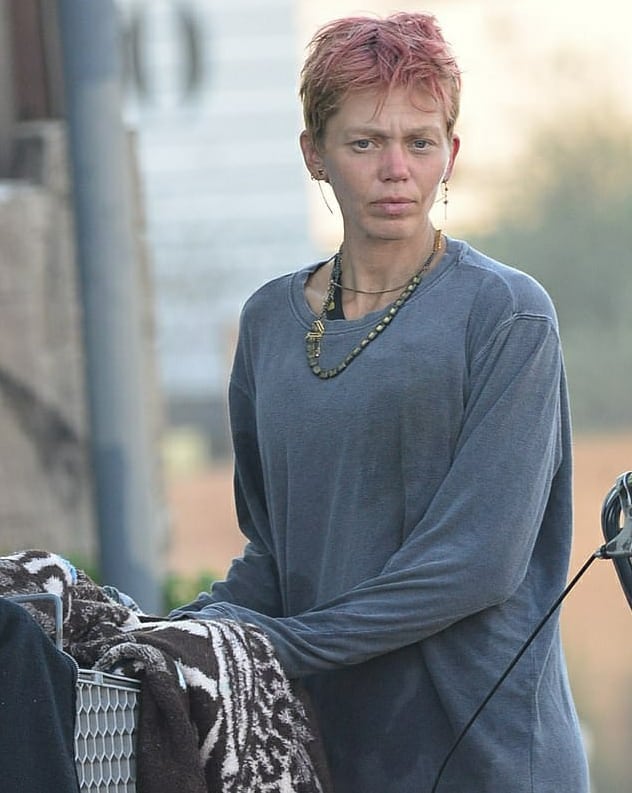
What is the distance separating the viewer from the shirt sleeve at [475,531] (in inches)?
83.3

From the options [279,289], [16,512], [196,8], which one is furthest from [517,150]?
[279,289]

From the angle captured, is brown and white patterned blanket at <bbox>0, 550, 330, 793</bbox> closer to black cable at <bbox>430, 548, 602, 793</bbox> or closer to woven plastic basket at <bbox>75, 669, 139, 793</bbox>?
woven plastic basket at <bbox>75, 669, 139, 793</bbox>

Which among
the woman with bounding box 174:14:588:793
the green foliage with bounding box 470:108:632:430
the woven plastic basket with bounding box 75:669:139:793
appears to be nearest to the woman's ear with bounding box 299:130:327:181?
the woman with bounding box 174:14:588:793

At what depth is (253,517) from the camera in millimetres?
2494

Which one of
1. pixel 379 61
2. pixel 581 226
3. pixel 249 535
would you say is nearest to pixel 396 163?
pixel 379 61

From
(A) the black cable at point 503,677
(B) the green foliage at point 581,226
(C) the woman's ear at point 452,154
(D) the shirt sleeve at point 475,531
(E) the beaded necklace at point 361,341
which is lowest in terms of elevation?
(B) the green foliage at point 581,226

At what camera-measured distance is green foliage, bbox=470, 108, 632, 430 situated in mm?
22453

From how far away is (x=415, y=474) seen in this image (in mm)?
2188

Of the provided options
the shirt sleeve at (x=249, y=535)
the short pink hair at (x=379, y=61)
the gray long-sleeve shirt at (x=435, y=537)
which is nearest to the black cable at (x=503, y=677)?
the gray long-sleeve shirt at (x=435, y=537)

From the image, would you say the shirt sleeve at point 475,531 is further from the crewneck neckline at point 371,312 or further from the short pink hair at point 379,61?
the short pink hair at point 379,61

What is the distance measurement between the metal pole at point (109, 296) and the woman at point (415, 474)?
7.35 feet

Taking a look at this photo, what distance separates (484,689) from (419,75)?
28.8 inches

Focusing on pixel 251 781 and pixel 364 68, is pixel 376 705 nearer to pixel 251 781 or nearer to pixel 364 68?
pixel 251 781

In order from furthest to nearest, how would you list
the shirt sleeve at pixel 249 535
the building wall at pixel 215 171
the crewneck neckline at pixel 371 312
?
1. the building wall at pixel 215 171
2. the shirt sleeve at pixel 249 535
3. the crewneck neckline at pixel 371 312
